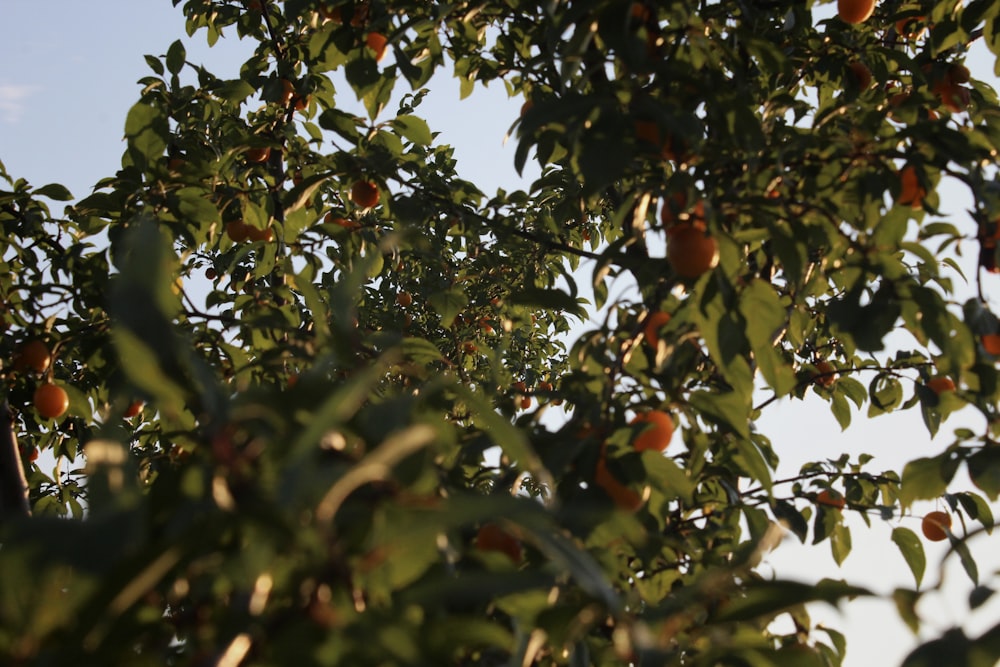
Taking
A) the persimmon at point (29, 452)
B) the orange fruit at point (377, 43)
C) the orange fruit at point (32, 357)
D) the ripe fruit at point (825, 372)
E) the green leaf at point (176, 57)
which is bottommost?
the ripe fruit at point (825, 372)

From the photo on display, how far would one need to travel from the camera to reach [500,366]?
7.16ft

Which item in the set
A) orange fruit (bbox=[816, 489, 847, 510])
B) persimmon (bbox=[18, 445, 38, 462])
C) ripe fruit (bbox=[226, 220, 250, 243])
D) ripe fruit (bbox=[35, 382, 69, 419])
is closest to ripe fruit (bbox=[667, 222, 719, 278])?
orange fruit (bbox=[816, 489, 847, 510])

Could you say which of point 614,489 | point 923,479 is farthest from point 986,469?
point 614,489

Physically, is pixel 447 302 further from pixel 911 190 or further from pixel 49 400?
pixel 911 190

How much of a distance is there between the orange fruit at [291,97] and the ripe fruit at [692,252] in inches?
74.7

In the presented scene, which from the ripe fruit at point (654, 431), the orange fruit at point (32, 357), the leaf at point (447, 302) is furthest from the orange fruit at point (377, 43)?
the ripe fruit at point (654, 431)

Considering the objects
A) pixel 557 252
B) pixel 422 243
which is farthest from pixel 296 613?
pixel 557 252

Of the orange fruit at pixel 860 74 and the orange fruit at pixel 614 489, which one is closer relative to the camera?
the orange fruit at pixel 614 489

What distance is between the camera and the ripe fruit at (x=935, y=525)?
3.27 meters

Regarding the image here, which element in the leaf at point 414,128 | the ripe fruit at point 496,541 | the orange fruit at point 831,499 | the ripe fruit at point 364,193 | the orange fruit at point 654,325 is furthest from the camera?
the leaf at point 414,128

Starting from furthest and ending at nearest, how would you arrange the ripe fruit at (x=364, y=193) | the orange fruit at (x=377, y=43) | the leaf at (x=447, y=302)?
the leaf at (x=447, y=302) < the ripe fruit at (x=364, y=193) < the orange fruit at (x=377, y=43)

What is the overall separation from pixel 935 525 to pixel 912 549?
0.93 m

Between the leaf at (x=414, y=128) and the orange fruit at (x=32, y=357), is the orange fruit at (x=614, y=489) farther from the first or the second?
the orange fruit at (x=32, y=357)

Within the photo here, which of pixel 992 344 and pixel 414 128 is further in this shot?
pixel 414 128
